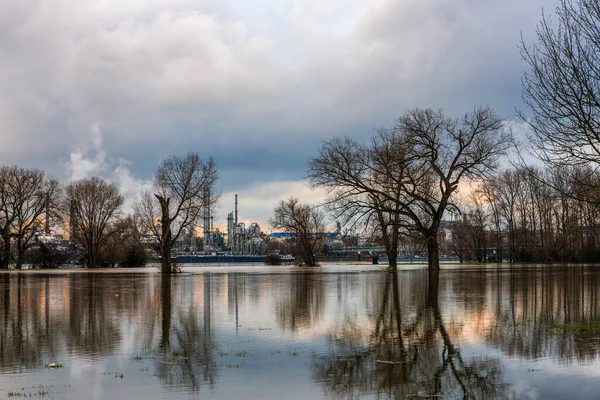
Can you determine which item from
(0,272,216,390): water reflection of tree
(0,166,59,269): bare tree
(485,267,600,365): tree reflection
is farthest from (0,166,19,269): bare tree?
(485,267,600,365): tree reflection

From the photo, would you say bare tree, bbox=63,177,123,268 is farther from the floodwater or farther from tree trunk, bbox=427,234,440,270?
the floodwater

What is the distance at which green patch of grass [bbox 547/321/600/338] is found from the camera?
12.0 m

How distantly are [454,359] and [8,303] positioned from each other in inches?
683

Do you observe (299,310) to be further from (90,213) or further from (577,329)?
(90,213)

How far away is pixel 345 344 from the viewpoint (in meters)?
11.1

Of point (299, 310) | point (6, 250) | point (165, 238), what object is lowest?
point (6, 250)

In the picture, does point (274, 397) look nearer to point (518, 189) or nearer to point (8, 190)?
point (8, 190)

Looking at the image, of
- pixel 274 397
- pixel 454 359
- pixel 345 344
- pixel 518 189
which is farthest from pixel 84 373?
pixel 518 189

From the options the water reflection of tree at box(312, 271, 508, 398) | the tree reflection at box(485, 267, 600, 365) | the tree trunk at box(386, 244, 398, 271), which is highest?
the water reflection of tree at box(312, 271, 508, 398)

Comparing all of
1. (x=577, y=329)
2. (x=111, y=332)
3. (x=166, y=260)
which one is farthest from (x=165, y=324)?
(x=166, y=260)

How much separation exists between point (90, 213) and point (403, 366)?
7817 cm

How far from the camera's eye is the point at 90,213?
81.1 m

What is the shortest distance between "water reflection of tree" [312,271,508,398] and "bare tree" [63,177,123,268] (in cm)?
7342

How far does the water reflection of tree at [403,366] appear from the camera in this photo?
298 inches
